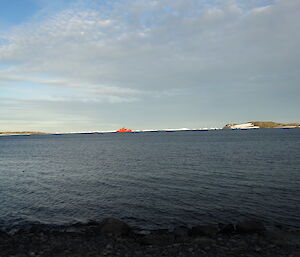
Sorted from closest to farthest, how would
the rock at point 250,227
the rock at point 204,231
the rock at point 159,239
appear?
the rock at point 159,239, the rock at point 204,231, the rock at point 250,227

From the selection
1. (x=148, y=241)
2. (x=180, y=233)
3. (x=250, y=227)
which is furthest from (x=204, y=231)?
(x=148, y=241)

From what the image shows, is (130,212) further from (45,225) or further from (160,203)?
(45,225)

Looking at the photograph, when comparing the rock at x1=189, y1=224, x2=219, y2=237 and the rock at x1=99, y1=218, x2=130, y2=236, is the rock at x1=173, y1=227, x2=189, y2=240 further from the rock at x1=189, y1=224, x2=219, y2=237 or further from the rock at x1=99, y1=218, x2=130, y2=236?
the rock at x1=99, y1=218, x2=130, y2=236

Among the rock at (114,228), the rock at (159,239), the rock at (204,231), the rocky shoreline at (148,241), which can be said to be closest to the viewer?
the rocky shoreline at (148,241)

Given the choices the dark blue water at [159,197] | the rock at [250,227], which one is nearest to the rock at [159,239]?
the dark blue water at [159,197]

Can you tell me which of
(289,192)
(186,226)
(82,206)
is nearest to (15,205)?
(82,206)

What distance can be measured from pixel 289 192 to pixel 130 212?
18.0m

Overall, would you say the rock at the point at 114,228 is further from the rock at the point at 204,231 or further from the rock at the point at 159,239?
the rock at the point at 204,231

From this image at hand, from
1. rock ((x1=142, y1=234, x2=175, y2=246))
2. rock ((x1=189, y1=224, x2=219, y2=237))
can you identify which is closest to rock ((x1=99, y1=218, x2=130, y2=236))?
rock ((x1=142, y1=234, x2=175, y2=246))

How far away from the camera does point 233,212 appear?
23.6 meters

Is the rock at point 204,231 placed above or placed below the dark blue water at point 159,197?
above

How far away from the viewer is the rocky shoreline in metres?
14.7

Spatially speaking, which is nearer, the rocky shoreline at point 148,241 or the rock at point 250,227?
the rocky shoreline at point 148,241

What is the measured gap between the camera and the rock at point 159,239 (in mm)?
16381
